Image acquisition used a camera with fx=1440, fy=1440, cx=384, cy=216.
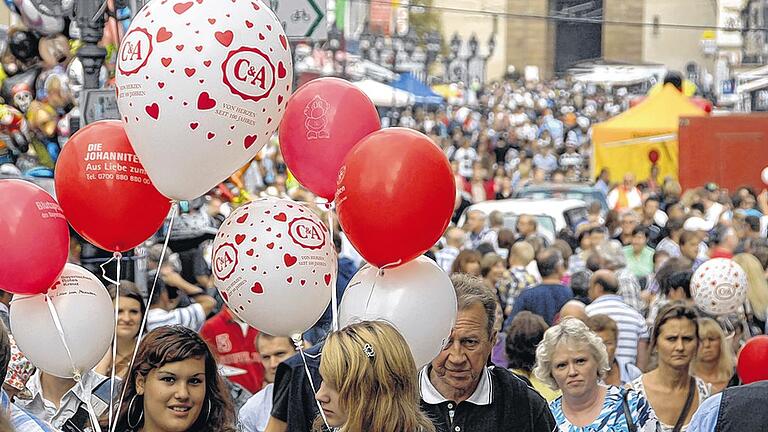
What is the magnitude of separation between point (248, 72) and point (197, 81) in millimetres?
162

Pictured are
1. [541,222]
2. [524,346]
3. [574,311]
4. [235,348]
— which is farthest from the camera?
[541,222]

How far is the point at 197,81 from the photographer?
14.4ft

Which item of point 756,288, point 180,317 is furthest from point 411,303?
point 756,288

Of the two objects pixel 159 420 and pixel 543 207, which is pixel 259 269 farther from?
pixel 543 207

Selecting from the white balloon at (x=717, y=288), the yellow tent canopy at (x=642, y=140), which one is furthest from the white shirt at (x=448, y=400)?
the yellow tent canopy at (x=642, y=140)

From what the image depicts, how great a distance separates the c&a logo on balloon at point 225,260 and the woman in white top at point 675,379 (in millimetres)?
2315

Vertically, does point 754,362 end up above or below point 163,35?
below

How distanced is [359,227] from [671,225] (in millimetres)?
10216

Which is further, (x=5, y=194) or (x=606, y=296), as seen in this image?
(x=606, y=296)

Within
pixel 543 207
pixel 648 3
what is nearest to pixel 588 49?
pixel 648 3

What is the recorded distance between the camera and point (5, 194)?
4.69m

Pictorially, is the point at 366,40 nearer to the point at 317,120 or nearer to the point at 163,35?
the point at 317,120

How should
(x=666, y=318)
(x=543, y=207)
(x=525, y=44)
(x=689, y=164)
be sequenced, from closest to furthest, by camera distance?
(x=666, y=318) → (x=543, y=207) → (x=689, y=164) → (x=525, y=44)

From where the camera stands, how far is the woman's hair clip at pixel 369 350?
3766mm
